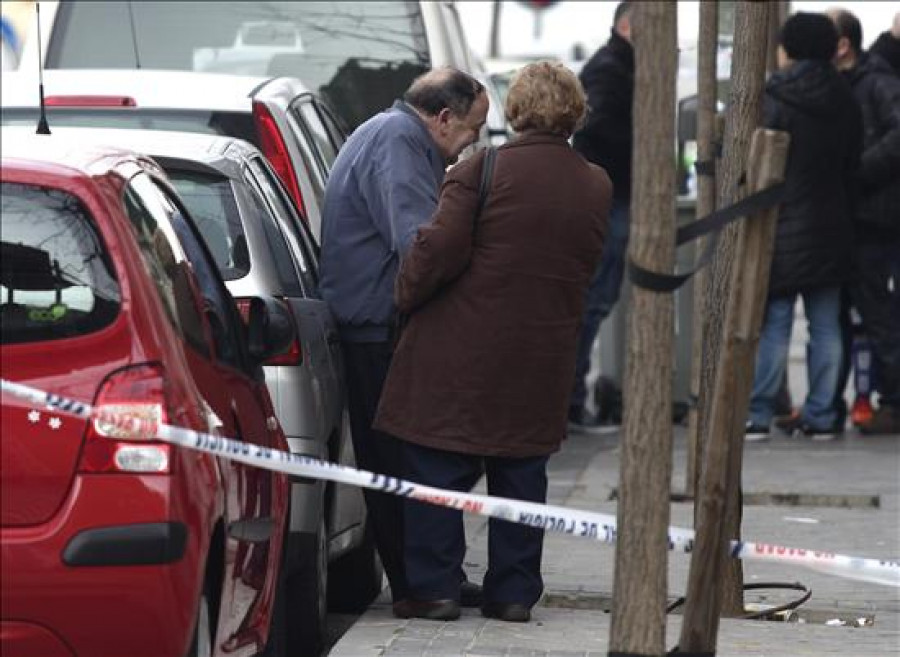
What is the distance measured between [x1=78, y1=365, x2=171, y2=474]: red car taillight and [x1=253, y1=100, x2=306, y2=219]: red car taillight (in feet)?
11.3

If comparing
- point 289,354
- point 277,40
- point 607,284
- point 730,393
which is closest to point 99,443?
point 730,393

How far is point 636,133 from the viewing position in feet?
15.2

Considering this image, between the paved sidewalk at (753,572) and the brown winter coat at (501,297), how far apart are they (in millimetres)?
594

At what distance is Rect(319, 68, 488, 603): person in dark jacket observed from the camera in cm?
763

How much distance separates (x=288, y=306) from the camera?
23.4 ft

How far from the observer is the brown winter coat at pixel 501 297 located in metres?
7.07

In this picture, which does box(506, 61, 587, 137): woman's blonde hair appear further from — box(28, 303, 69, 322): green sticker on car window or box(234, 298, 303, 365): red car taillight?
box(28, 303, 69, 322): green sticker on car window

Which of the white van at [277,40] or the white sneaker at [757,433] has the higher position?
the white van at [277,40]

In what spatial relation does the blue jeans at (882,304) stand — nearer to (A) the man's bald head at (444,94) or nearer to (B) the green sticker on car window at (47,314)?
(A) the man's bald head at (444,94)

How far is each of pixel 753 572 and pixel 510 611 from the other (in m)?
1.97

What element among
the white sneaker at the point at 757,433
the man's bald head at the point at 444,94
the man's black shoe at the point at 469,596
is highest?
the man's bald head at the point at 444,94

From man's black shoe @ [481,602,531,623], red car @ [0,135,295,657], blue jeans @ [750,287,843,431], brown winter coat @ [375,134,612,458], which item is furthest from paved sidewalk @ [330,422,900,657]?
red car @ [0,135,295,657]

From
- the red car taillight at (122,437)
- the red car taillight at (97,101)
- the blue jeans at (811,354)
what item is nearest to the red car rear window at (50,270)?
the red car taillight at (122,437)

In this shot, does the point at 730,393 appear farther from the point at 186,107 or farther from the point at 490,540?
the point at 186,107
